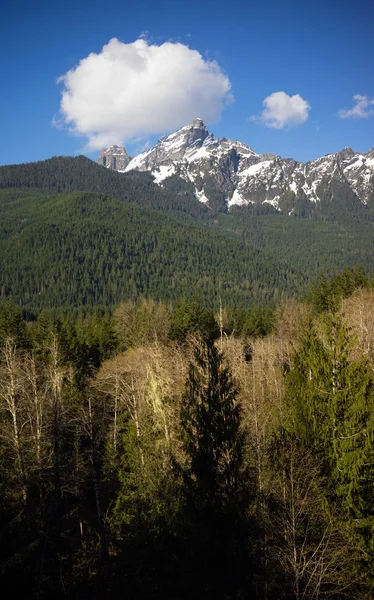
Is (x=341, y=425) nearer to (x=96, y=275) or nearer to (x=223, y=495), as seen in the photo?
(x=223, y=495)

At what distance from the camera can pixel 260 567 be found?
1194 centimetres

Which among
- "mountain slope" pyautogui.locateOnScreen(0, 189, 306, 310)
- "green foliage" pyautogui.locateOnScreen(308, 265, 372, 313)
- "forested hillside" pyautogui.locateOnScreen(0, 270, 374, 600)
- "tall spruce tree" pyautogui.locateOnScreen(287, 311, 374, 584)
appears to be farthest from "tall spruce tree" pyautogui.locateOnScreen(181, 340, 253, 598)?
"mountain slope" pyautogui.locateOnScreen(0, 189, 306, 310)

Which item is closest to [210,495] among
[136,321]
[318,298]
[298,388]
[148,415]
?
[298,388]

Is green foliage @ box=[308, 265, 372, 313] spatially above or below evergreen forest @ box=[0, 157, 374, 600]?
above

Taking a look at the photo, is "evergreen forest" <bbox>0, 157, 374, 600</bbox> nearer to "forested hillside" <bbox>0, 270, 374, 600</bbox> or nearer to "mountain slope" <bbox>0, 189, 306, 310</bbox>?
"forested hillside" <bbox>0, 270, 374, 600</bbox>

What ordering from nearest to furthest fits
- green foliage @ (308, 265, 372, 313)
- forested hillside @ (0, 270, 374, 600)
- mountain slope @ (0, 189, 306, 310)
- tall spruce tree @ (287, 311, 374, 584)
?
forested hillside @ (0, 270, 374, 600) < tall spruce tree @ (287, 311, 374, 584) < green foliage @ (308, 265, 372, 313) < mountain slope @ (0, 189, 306, 310)

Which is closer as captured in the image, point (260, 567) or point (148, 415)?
point (260, 567)

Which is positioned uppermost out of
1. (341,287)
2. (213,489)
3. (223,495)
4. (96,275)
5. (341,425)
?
(96,275)

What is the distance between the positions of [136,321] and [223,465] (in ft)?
164

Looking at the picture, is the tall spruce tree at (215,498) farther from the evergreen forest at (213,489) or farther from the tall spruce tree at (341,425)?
the tall spruce tree at (341,425)

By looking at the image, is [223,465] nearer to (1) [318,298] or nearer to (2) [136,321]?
(2) [136,321]

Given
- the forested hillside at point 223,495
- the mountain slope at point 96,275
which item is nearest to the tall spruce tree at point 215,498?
the forested hillside at point 223,495

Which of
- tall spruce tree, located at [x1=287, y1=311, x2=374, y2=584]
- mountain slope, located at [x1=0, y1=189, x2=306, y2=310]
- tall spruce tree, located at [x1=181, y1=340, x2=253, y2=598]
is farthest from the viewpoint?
mountain slope, located at [x1=0, y1=189, x2=306, y2=310]

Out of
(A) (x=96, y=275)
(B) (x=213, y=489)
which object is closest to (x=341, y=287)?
(B) (x=213, y=489)
